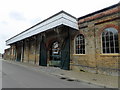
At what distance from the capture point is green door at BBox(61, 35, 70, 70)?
420 inches

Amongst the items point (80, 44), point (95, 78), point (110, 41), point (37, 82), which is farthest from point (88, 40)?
point (37, 82)

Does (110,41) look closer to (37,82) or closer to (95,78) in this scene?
(95,78)

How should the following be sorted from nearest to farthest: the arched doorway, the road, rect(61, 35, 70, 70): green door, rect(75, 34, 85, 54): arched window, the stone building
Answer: the road → the stone building → rect(75, 34, 85, 54): arched window → rect(61, 35, 70, 70): green door → the arched doorway

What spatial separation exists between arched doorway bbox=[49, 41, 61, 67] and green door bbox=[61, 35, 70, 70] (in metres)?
1.19

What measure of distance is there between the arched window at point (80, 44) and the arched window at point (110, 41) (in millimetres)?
2048

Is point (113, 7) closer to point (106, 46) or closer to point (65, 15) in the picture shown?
point (106, 46)

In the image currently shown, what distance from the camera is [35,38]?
1647 centimetres

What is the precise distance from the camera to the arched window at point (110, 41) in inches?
300

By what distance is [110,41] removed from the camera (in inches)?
313

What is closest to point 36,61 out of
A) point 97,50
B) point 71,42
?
point 71,42

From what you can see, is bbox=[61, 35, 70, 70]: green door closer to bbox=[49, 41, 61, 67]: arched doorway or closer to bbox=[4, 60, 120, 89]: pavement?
bbox=[49, 41, 61, 67]: arched doorway

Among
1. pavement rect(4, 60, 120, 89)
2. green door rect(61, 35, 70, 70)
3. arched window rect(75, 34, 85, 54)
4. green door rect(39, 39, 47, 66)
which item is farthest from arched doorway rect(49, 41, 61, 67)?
pavement rect(4, 60, 120, 89)

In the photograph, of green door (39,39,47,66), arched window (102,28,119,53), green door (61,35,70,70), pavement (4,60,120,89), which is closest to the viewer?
pavement (4,60,120,89)

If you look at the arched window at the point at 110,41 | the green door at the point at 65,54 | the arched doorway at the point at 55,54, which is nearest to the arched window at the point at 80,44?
the green door at the point at 65,54
